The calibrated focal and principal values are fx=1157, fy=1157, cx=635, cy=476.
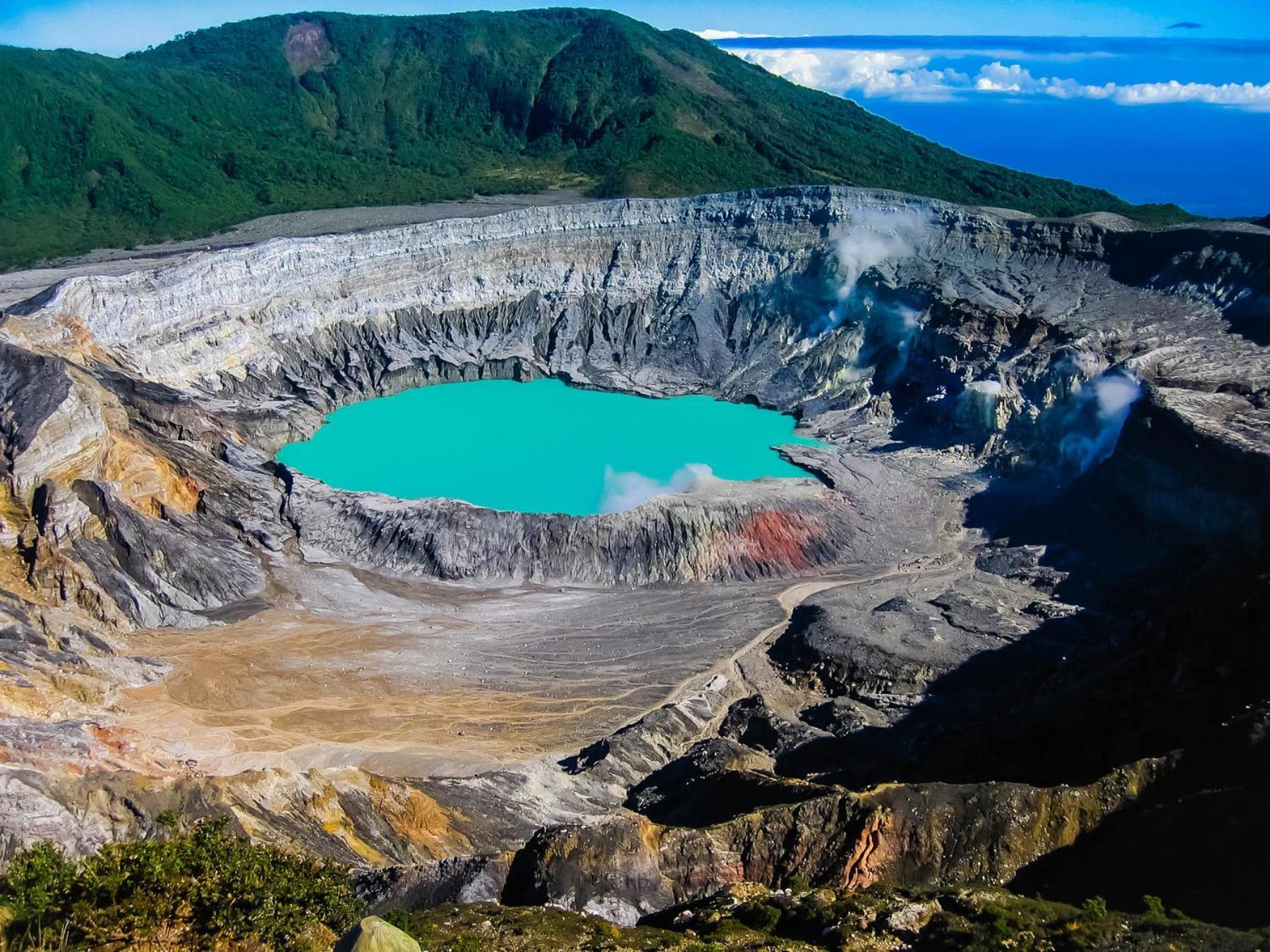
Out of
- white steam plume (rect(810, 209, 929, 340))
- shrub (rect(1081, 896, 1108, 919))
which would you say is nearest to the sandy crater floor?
shrub (rect(1081, 896, 1108, 919))

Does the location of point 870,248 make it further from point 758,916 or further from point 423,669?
point 758,916

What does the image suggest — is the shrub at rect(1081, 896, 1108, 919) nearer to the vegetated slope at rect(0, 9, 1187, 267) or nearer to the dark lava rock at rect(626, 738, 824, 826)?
the dark lava rock at rect(626, 738, 824, 826)

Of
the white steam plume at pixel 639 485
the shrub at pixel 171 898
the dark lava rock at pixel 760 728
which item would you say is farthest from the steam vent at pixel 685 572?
the shrub at pixel 171 898

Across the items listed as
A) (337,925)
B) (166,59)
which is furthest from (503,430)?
(166,59)

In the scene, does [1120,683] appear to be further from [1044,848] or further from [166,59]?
[166,59]

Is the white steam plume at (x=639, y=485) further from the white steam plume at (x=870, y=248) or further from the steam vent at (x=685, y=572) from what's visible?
the white steam plume at (x=870, y=248)
